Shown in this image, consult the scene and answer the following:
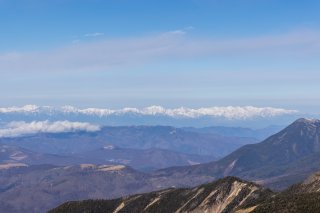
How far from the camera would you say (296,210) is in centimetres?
19425

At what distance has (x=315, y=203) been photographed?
19562cm

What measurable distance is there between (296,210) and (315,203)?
7.53m
